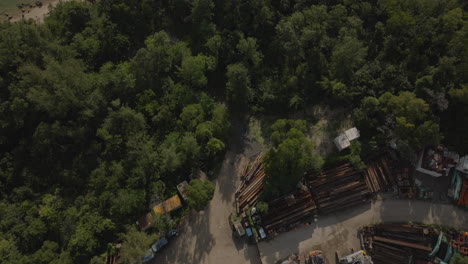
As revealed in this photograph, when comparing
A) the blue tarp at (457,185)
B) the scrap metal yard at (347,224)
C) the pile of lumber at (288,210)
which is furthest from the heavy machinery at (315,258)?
the blue tarp at (457,185)

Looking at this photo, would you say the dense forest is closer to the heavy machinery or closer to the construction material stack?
the heavy machinery

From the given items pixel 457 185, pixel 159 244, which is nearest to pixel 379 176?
pixel 457 185

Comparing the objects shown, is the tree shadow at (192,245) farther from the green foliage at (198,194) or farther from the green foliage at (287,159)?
the green foliage at (287,159)

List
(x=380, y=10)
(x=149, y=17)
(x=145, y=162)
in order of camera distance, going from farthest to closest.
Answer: (x=149, y=17), (x=380, y=10), (x=145, y=162)

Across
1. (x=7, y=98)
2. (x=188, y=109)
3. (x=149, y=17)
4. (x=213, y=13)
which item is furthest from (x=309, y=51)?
(x=7, y=98)

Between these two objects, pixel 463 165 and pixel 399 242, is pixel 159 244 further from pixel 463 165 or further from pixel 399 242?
pixel 463 165

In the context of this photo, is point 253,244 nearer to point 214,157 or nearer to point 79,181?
point 214,157
